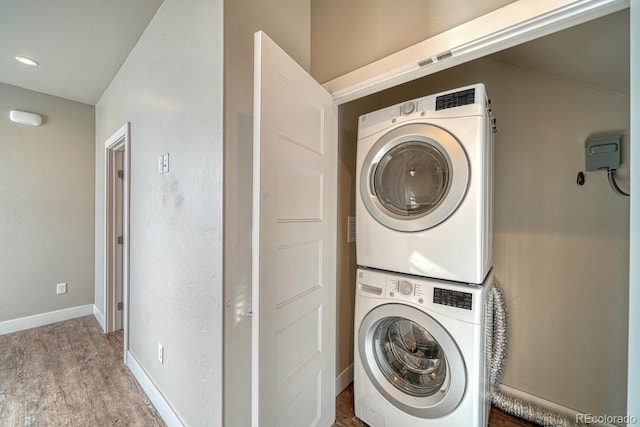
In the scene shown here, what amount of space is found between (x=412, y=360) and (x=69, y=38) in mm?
3272

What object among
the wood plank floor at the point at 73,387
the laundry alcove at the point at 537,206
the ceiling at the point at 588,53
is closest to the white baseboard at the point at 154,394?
the wood plank floor at the point at 73,387

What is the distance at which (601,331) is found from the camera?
1452mm

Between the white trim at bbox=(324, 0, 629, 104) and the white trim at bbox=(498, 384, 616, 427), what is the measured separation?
2.04 m

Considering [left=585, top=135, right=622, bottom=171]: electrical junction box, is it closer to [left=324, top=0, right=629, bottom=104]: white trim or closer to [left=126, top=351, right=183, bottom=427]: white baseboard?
[left=324, top=0, right=629, bottom=104]: white trim

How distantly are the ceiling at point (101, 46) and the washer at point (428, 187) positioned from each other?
50cm

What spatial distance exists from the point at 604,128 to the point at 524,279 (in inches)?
38.4

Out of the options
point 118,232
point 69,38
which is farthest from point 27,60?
point 118,232

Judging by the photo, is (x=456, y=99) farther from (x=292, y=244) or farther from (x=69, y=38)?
(x=69, y=38)

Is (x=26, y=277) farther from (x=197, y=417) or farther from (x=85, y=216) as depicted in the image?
(x=197, y=417)

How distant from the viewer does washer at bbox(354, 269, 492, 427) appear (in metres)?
1.16

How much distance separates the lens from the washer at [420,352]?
1.16 metres

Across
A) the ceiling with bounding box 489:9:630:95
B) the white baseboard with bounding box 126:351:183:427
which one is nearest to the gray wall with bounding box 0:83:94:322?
the white baseboard with bounding box 126:351:183:427

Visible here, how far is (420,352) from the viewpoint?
142cm

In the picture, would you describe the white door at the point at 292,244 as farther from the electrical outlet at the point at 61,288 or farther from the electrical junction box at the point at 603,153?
the electrical outlet at the point at 61,288
